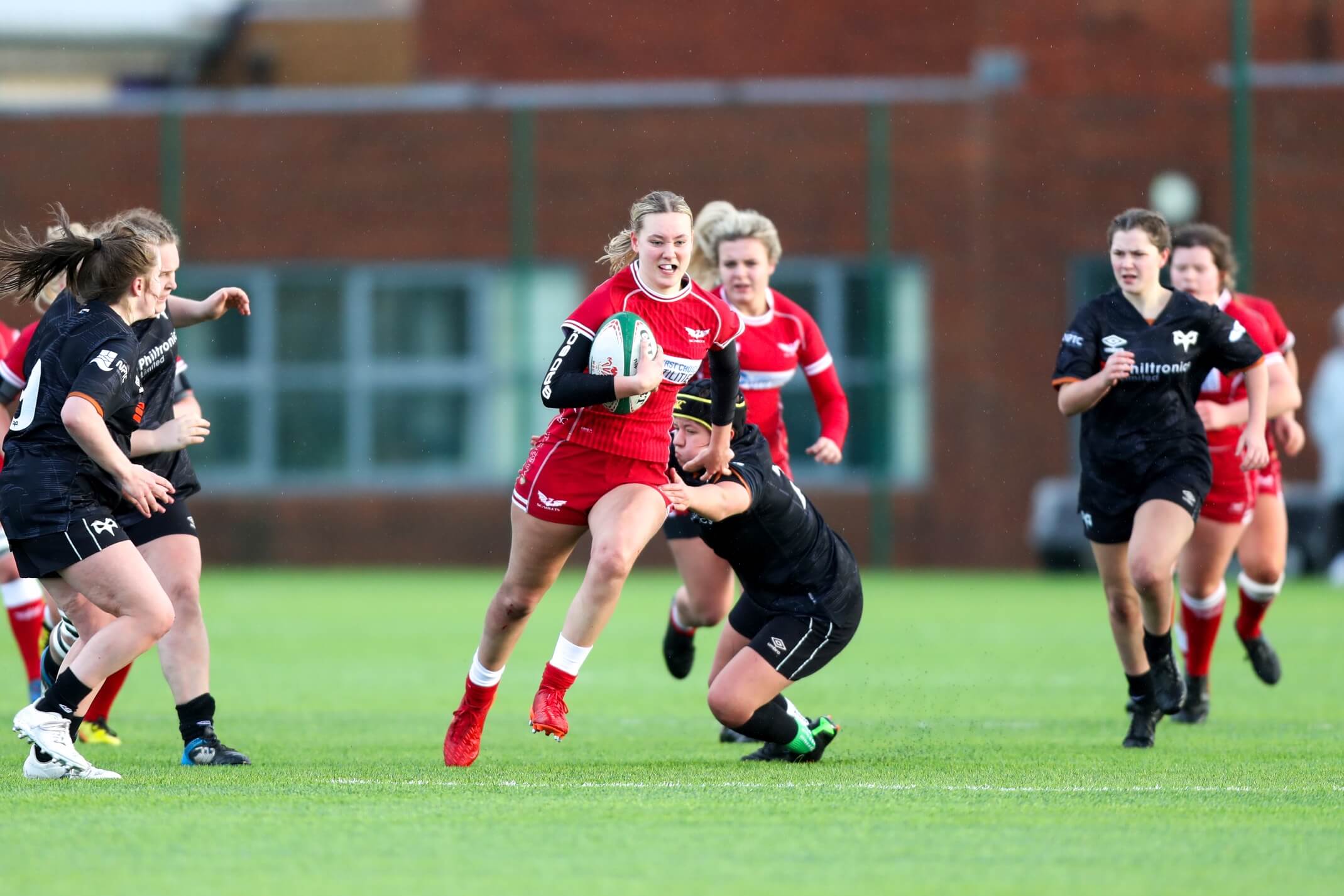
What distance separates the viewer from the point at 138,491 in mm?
5883

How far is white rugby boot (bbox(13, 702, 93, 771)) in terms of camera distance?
5.84 metres

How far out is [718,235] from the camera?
7891 millimetres

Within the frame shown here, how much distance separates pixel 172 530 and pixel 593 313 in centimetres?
164

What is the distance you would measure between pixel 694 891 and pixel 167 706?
514 centimetres

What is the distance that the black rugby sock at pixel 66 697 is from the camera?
5.91 m

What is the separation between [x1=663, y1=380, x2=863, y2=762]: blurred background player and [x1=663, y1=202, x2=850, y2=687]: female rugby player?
112 cm

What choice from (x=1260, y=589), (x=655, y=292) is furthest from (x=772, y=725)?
(x=1260, y=589)

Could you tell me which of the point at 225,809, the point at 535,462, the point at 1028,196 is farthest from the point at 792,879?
the point at 1028,196

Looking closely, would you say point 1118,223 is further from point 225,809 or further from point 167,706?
point 167,706

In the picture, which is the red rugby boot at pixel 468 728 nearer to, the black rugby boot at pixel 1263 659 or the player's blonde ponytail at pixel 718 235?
the player's blonde ponytail at pixel 718 235

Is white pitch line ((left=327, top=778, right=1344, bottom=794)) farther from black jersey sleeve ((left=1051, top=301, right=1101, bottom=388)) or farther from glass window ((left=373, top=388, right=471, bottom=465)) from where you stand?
glass window ((left=373, top=388, right=471, bottom=465))

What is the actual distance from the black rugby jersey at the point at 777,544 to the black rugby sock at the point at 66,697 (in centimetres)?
203

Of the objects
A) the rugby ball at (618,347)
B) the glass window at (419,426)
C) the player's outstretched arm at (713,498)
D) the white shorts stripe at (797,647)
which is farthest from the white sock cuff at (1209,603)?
the glass window at (419,426)

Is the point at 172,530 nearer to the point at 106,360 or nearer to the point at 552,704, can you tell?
the point at 106,360
